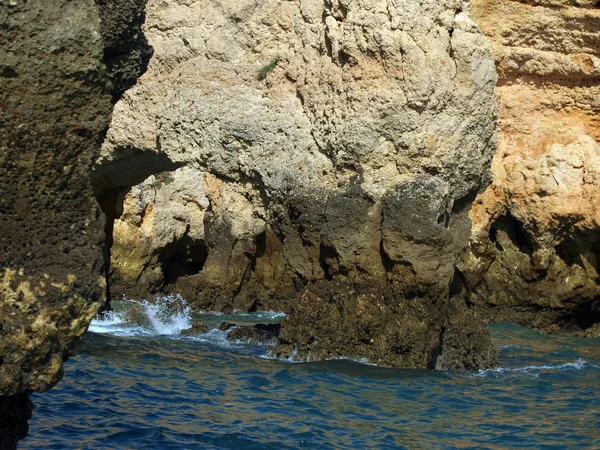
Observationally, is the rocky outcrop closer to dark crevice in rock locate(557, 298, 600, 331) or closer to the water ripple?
the water ripple

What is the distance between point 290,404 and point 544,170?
9.78 metres

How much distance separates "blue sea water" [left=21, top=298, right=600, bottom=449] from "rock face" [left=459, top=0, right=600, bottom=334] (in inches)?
202

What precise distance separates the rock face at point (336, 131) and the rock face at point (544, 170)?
471 centimetres

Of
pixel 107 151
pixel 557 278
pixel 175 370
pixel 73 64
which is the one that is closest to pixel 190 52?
pixel 107 151

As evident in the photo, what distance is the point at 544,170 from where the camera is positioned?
17.6 meters

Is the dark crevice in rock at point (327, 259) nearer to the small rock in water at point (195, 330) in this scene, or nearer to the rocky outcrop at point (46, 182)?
A: the small rock in water at point (195, 330)

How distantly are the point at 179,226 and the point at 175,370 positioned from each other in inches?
372

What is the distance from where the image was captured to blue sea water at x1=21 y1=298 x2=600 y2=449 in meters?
7.96

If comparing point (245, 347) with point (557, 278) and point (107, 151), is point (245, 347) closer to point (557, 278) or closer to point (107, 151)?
point (107, 151)

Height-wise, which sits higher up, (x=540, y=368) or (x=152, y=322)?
(x=540, y=368)

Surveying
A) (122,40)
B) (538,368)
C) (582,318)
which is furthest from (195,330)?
(122,40)

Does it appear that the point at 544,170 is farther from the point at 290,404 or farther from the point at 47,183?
the point at 47,183

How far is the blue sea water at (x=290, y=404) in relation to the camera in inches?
314

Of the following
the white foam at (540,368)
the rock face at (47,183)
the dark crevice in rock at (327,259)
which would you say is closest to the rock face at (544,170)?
the white foam at (540,368)
